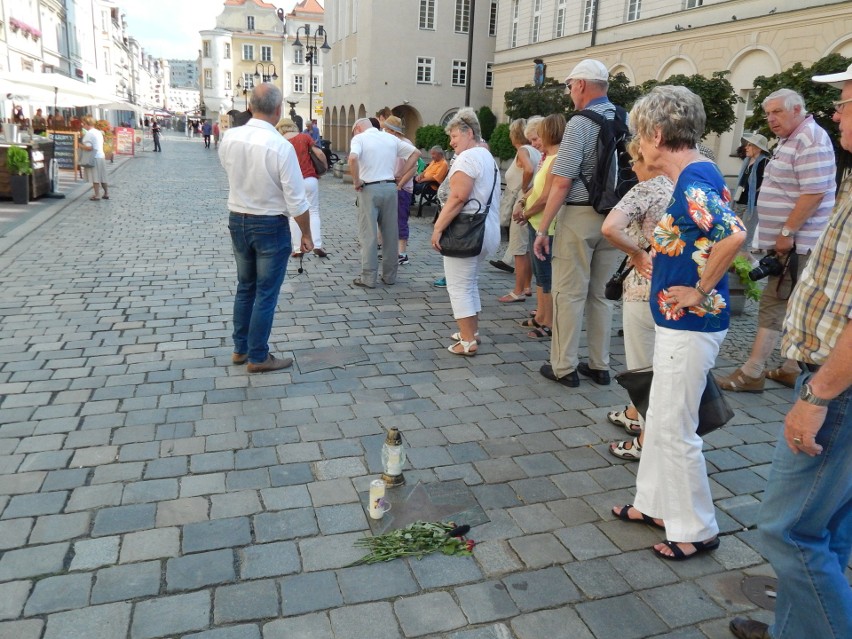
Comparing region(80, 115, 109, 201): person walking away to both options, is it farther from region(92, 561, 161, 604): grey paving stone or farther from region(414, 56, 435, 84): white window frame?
region(414, 56, 435, 84): white window frame

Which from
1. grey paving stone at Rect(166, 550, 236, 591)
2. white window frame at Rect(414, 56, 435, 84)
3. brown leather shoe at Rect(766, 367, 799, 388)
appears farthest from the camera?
white window frame at Rect(414, 56, 435, 84)

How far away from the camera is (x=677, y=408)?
9.77 feet

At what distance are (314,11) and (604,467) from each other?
286 ft

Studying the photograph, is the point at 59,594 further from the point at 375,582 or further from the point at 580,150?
the point at 580,150

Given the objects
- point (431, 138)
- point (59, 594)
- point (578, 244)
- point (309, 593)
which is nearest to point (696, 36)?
point (431, 138)

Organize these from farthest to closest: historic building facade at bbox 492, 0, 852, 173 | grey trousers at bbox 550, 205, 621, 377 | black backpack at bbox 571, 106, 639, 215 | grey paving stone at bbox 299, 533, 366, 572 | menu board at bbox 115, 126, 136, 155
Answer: menu board at bbox 115, 126, 136, 155 → historic building facade at bbox 492, 0, 852, 173 → grey trousers at bbox 550, 205, 621, 377 → black backpack at bbox 571, 106, 639, 215 → grey paving stone at bbox 299, 533, 366, 572

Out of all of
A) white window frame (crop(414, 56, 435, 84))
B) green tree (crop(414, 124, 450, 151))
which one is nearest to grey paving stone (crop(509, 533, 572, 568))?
green tree (crop(414, 124, 450, 151))

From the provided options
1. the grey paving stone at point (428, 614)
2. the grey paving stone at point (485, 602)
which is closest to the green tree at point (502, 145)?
the grey paving stone at point (485, 602)

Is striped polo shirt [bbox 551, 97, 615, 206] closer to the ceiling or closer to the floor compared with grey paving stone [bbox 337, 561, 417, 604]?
closer to the ceiling

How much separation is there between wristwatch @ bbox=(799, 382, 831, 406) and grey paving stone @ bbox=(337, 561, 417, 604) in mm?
1677

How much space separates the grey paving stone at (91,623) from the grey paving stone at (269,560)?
48cm

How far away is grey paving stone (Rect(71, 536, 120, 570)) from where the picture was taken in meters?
2.92

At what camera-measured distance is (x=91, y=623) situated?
258 cm

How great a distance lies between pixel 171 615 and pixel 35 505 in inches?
46.3
